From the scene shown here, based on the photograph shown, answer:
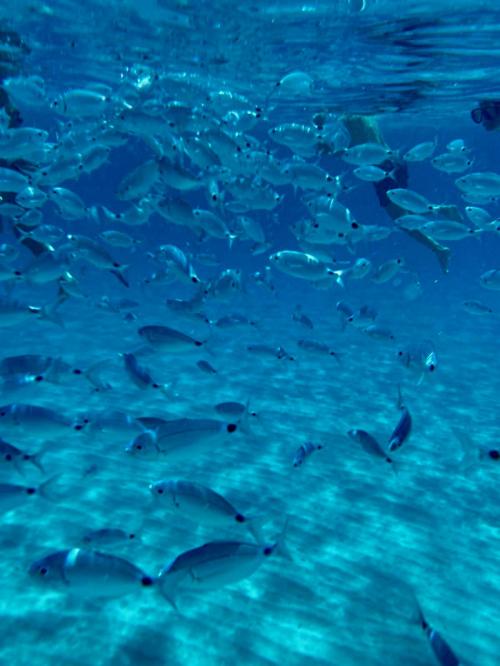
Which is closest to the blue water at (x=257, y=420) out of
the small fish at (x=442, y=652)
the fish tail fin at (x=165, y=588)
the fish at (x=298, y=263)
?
the fish tail fin at (x=165, y=588)

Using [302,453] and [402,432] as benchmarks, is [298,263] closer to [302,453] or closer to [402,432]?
[302,453]

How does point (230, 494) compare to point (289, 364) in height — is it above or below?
below

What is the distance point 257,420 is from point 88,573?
6991 mm

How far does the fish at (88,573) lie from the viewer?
3939 mm

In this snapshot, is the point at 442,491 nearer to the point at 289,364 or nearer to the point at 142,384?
the point at 142,384

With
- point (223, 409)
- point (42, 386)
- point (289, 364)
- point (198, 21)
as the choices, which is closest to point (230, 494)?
point (223, 409)

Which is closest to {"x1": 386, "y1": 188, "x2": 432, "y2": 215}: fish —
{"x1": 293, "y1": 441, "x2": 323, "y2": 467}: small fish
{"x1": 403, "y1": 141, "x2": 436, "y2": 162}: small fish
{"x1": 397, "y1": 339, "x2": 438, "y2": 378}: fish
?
{"x1": 403, "y1": 141, "x2": 436, "y2": 162}: small fish

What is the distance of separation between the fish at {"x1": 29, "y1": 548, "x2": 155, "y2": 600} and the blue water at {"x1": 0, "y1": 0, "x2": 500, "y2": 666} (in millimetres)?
34

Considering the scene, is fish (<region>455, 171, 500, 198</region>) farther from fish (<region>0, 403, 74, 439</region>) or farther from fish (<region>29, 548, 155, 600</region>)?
fish (<region>29, 548, 155, 600</region>)

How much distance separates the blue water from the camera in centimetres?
498

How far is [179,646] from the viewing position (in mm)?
4672

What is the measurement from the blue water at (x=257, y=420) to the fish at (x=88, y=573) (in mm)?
34

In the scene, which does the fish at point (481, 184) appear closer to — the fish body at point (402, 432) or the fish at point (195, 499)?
the fish body at point (402, 432)

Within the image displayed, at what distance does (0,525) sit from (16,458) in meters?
1.92
